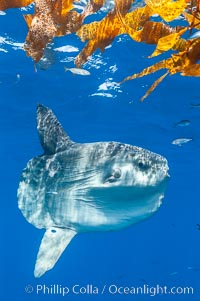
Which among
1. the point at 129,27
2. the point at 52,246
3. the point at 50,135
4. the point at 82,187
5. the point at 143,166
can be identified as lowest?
the point at 52,246

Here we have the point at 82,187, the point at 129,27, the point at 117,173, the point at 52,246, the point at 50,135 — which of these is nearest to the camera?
the point at 129,27

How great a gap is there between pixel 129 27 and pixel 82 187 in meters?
1.83

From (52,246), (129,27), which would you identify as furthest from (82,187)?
(129,27)

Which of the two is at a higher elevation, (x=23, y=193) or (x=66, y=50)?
(x=66, y=50)

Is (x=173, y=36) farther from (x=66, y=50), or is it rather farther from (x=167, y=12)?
(x=66, y=50)

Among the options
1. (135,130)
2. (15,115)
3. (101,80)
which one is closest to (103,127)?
(135,130)

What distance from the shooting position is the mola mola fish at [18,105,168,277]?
3732 mm

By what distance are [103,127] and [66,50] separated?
965 cm

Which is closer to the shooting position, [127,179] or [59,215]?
[127,179]

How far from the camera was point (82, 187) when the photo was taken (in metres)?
4.08

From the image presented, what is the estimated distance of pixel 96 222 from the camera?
4.05m

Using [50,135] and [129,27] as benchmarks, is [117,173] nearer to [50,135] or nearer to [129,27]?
[50,135]

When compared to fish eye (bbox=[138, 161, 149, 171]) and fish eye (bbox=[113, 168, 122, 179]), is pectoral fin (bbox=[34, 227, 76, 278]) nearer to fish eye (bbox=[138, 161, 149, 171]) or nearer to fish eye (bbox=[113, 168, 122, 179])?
fish eye (bbox=[113, 168, 122, 179])

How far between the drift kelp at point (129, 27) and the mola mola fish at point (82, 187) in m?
0.94
